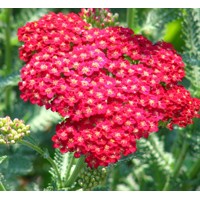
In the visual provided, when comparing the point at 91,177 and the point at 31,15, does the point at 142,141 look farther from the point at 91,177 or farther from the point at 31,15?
the point at 31,15

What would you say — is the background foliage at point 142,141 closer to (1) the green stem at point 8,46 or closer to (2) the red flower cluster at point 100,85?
(1) the green stem at point 8,46

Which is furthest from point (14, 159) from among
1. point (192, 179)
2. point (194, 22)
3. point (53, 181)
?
point (194, 22)

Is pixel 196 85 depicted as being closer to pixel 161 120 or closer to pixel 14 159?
pixel 161 120

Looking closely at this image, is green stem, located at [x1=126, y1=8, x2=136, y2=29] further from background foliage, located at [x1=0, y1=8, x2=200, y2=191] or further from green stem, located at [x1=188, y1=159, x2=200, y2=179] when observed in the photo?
green stem, located at [x1=188, y1=159, x2=200, y2=179]

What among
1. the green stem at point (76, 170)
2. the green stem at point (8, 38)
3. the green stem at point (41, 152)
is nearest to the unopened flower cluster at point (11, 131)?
the green stem at point (41, 152)
